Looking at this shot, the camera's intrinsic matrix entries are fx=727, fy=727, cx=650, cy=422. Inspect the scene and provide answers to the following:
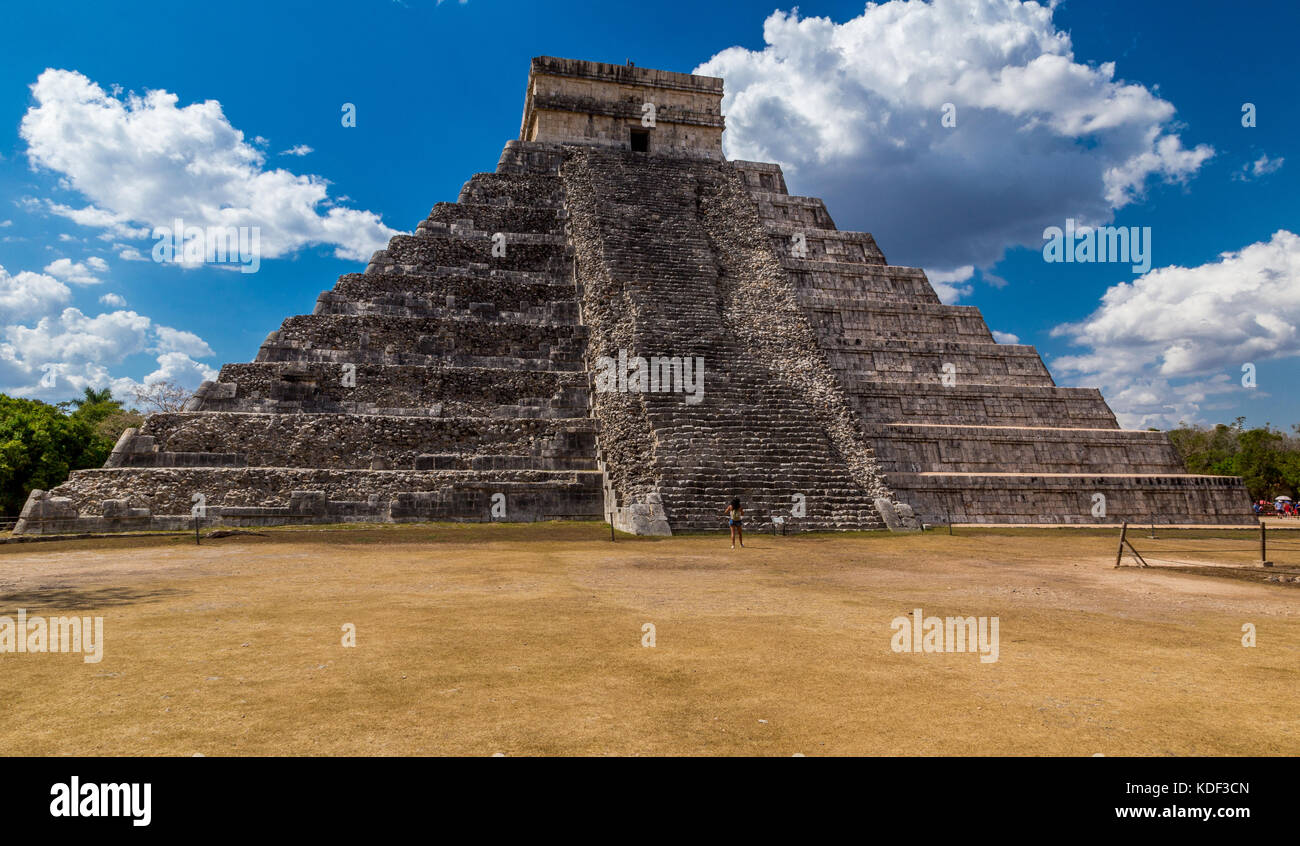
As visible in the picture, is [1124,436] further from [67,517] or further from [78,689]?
[67,517]

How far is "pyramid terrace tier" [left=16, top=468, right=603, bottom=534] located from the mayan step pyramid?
0.05 meters

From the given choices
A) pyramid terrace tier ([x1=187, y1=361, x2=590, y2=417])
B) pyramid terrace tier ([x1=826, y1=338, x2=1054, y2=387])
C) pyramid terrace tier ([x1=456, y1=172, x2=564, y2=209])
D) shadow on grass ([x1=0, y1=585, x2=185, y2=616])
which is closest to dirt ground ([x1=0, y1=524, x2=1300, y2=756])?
shadow on grass ([x1=0, y1=585, x2=185, y2=616])

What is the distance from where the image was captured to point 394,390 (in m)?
20.2

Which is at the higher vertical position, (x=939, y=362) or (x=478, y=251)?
(x=478, y=251)

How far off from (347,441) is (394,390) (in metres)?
2.13

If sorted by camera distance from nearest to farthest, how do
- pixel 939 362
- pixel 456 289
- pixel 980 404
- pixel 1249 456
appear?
1. pixel 980 404
2. pixel 939 362
3. pixel 456 289
4. pixel 1249 456

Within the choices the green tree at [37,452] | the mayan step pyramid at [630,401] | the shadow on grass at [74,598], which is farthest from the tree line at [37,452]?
the shadow on grass at [74,598]

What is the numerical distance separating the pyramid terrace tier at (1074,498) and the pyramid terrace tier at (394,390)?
9651 millimetres

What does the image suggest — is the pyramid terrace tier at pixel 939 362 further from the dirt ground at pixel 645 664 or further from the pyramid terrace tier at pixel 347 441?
the dirt ground at pixel 645 664
